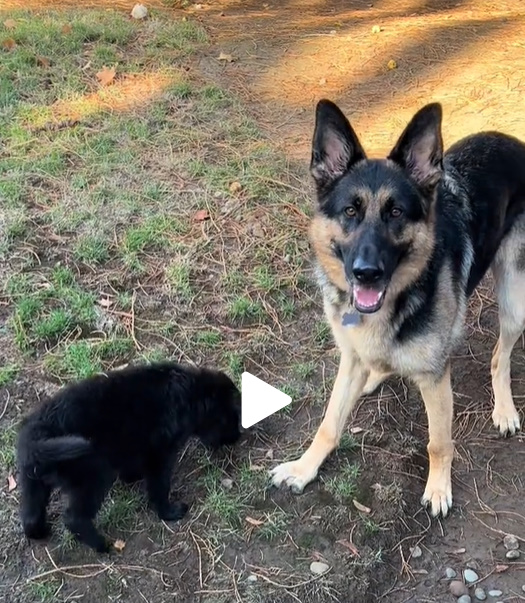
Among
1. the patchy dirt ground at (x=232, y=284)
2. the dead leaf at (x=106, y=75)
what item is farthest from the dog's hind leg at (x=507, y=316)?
the dead leaf at (x=106, y=75)

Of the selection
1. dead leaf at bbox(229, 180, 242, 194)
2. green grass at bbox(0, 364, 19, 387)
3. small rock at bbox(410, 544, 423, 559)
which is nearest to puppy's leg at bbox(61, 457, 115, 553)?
green grass at bbox(0, 364, 19, 387)

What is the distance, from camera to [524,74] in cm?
755

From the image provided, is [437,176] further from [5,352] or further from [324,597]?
[5,352]

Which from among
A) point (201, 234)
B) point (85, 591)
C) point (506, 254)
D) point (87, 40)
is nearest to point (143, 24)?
point (87, 40)

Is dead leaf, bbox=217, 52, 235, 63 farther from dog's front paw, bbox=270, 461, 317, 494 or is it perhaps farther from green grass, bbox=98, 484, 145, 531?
green grass, bbox=98, 484, 145, 531

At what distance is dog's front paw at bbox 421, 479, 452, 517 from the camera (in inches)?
151

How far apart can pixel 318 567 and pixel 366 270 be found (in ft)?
4.70

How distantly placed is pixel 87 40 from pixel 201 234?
138 inches

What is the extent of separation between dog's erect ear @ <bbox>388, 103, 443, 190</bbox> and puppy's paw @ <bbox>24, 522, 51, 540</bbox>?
237cm

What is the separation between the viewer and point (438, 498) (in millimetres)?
3855

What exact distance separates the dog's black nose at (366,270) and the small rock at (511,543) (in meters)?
1.53

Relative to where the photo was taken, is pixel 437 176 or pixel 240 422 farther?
pixel 240 422

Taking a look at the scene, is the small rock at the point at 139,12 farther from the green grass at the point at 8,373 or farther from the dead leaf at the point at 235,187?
the green grass at the point at 8,373

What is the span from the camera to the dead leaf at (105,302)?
4844mm
